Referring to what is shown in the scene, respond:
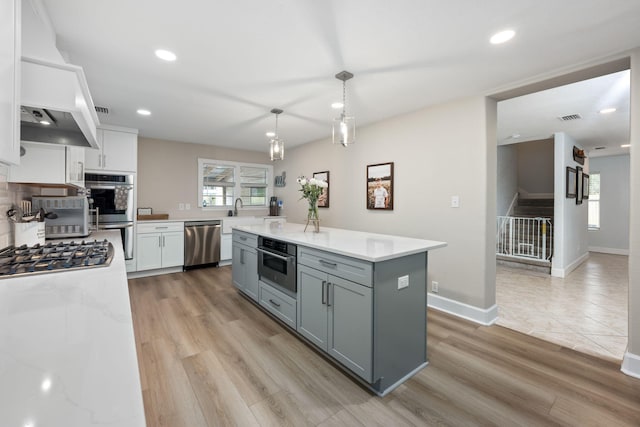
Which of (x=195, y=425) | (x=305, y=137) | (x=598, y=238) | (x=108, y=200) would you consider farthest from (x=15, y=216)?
(x=598, y=238)

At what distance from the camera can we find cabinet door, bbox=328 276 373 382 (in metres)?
1.80

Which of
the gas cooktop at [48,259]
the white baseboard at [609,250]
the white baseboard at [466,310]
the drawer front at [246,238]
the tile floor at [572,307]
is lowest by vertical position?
the tile floor at [572,307]

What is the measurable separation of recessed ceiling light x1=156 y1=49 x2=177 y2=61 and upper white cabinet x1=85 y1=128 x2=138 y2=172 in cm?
265

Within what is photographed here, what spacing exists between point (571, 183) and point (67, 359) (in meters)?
6.69

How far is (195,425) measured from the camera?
5.13 feet

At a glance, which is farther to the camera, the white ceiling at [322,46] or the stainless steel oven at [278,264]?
the stainless steel oven at [278,264]

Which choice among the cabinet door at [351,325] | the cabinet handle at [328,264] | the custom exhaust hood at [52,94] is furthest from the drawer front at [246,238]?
the custom exhaust hood at [52,94]

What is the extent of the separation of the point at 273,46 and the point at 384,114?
1.91m

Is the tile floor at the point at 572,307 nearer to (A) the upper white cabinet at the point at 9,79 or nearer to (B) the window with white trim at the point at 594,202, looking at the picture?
(B) the window with white trim at the point at 594,202

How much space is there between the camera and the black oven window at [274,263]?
8.67ft

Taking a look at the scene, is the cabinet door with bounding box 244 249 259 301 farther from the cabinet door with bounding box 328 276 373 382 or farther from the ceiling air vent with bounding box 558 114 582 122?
the ceiling air vent with bounding box 558 114 582 122

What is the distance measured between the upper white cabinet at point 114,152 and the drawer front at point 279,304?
10.1 ft

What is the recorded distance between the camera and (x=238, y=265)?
364 cm

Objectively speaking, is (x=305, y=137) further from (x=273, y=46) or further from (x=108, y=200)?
(x=108, y=200)
